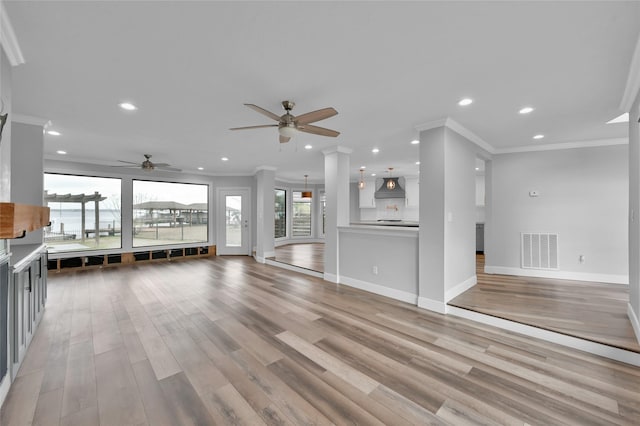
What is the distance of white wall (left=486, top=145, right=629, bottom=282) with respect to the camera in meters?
4.23

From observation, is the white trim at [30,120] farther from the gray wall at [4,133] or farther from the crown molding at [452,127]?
the crown molding at [452,127]

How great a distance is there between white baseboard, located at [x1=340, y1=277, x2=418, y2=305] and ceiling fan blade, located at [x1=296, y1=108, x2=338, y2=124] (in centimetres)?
281

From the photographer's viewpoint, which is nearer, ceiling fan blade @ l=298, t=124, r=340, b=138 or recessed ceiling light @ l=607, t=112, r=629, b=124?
ceiling fan blade @ l=298, t=124, r=340, b=138

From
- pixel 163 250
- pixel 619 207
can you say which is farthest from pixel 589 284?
pixel 163 250

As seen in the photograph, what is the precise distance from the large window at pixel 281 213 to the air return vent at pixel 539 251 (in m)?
7.42

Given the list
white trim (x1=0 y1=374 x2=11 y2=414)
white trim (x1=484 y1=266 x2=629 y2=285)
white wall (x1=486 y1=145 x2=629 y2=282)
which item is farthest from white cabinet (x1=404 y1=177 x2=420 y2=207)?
white trim (x1=0 y1=374 x2=11 y2=414)

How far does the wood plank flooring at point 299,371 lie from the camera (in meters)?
1.67

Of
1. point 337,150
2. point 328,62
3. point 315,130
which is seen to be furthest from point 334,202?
point 328,62

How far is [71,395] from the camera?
1.84m

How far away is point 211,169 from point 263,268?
3.40 meters

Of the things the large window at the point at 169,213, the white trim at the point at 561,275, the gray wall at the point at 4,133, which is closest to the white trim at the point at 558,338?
the white trim at the point at 561,275

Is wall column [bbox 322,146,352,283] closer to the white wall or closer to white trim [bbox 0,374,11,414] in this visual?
the white wall

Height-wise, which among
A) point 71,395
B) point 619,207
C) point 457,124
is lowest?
point 71,395

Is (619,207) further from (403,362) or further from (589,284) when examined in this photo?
(403,362)
